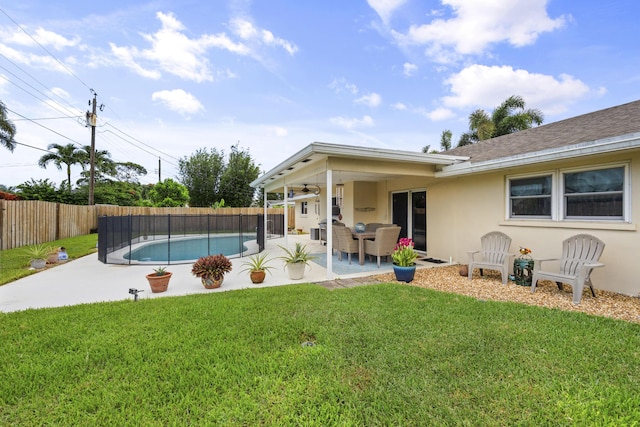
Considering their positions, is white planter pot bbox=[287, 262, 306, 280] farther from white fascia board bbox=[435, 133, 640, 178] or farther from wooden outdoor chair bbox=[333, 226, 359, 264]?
white fascia board bbox=[435, 133, 640, 178]

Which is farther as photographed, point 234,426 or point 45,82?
point 45,82

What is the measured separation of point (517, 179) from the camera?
6.74 m

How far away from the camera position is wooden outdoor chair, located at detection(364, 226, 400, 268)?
25.0 ft

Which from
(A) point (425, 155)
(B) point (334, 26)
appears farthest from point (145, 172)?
(A) point (425, 155)

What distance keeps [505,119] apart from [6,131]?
32.5 m

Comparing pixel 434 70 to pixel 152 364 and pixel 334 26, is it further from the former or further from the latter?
pixel 152 364

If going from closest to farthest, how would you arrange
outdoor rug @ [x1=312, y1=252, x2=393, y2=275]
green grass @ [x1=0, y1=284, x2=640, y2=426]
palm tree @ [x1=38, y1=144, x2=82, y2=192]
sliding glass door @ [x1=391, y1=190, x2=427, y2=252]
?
1. green grass @ [x1=0, y1=284, x2=640, y2=426]
2. outdoor rug @ [x1=312, y1=252, x2=393, y2=275]
3. sliding glass door @ [x1=391, y1=190, x2=427, y2=252]
4. palm tree @ [x1=38, y1=144, x2=82, y2=192]

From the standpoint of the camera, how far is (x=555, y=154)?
5.34 metres

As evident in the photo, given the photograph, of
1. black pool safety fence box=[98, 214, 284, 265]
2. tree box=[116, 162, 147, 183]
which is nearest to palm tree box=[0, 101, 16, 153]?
black pool safety fence box=[98, 214, 284, 265]

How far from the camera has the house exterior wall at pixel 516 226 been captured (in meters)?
4.97

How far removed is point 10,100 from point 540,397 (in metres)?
22.6

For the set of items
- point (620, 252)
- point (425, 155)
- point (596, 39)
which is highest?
point (596, 39)

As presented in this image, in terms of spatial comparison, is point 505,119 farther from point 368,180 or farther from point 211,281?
point 211,281

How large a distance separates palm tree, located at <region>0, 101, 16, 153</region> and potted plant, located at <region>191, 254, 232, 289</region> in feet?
56.7
